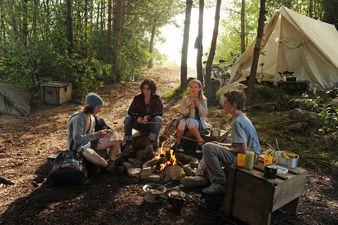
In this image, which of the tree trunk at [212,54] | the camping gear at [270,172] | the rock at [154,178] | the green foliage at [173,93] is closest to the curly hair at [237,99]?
the camping gear at [270,172]

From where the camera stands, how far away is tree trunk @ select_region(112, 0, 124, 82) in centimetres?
1293

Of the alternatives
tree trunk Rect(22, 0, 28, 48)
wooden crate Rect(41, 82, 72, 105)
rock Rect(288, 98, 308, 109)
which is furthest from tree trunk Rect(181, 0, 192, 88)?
tree trunk Rect(22, 0, 28, 48)

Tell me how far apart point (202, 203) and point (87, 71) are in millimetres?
7980

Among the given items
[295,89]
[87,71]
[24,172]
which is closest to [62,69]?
[87,71]

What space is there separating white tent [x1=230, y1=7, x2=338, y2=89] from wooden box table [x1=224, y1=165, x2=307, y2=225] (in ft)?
25.2

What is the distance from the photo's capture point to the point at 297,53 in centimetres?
1102

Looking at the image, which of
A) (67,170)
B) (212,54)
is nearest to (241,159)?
(67,170)

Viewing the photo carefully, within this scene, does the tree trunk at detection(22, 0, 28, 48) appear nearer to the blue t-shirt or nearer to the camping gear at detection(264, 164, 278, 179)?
the blue t-shirt

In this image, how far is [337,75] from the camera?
1075 cm

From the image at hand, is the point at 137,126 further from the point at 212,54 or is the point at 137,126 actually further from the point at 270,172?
the point at 212,54

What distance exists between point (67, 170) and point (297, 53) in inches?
368

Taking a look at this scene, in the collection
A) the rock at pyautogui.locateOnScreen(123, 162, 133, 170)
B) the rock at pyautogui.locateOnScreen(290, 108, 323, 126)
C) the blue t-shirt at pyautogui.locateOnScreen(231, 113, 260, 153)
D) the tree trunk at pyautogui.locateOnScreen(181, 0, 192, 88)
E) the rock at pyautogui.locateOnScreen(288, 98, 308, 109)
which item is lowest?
the rock at pyautogui.locateOnScreen(123, 162, 133, 170)

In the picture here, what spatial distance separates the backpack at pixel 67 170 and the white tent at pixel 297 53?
7.91 meters

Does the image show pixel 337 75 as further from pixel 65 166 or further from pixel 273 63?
pixel 65 166
